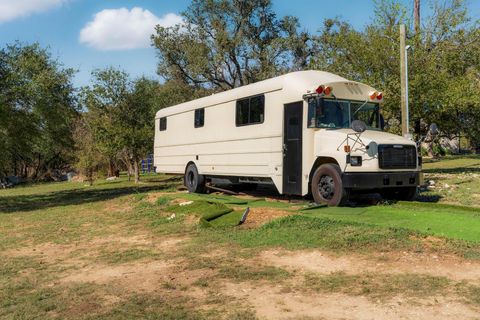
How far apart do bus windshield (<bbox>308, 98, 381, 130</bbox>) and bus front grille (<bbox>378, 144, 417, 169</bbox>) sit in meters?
1.18

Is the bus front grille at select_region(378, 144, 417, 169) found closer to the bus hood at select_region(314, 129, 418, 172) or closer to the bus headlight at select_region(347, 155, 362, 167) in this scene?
the bus hood at select_region(314, 129, 418, 172)

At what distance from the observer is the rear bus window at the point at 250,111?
1220 cm

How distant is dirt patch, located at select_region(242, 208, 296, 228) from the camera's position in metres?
9.40

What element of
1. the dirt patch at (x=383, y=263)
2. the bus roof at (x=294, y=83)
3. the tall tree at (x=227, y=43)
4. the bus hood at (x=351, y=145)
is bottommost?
the dirt patch at (x=383, y=263)

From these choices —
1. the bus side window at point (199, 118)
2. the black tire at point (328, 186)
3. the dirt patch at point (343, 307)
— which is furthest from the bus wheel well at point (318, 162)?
the dirt patch at point (343, 307)

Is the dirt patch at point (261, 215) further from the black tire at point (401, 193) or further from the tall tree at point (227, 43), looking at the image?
the tall tree at point (227, 43)

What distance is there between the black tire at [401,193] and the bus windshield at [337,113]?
1.54 metres

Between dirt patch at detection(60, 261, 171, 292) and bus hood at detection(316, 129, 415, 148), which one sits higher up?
bus hood at detection(316, 129, 415, 148)

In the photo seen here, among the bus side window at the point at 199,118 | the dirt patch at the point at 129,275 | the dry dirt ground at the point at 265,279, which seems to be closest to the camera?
the dry dirt ground at the point at 265,279

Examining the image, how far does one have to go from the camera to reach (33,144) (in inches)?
746

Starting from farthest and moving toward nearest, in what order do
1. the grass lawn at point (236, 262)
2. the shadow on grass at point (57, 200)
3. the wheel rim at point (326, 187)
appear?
the shadow on grass at point (57, 200) < the wheel rim at point (326, 187) < the grass lawn at point (236, 262)

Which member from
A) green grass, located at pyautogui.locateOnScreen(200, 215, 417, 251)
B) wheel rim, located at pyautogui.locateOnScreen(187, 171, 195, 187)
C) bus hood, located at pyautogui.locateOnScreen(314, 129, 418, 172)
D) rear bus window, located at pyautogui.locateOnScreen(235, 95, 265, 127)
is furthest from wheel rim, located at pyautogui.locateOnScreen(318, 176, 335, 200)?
wheel rim, located at pyautogui.locateOnScreen(187, 171, 195, 187)

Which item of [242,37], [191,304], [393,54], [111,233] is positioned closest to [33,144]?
[111,233]

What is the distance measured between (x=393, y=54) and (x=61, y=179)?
31367mm
